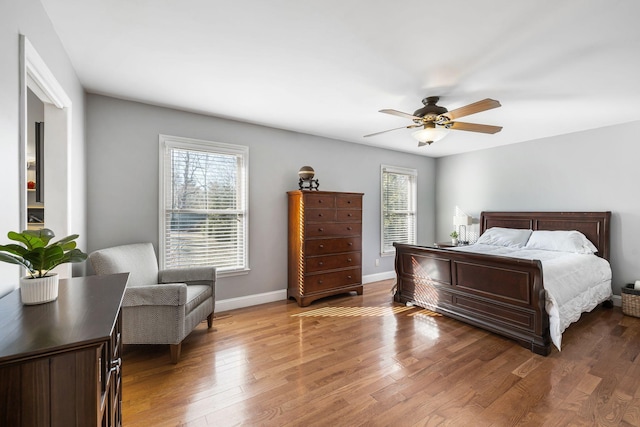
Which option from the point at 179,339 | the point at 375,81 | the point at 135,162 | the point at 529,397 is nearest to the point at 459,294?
the point at 529,397

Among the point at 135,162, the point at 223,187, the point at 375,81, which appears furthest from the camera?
the point at 223,187

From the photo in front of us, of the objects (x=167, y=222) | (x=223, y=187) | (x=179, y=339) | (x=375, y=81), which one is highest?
(x=375, y=81)

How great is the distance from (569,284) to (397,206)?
2.89 meters

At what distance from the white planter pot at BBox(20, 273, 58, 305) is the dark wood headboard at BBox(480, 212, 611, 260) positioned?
5.55 m

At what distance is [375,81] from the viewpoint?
102 inches

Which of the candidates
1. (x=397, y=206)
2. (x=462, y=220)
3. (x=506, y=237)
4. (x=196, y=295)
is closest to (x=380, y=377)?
(x=196, y=295)

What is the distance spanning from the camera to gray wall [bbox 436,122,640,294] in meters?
3.71

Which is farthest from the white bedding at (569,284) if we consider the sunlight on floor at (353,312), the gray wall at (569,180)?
the sunlight on floor at (353,312)

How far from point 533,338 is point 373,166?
131 inches

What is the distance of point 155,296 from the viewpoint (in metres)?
2.36

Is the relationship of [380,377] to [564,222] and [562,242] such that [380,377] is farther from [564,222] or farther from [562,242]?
[564,222]

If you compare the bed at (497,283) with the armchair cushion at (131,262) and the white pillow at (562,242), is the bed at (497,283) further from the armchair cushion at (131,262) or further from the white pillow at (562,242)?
the armchair cushion at (131,262)

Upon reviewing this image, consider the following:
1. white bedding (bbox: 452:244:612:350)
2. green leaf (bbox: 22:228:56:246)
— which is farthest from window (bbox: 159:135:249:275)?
white bedding (bbox: 452:244:612:350)

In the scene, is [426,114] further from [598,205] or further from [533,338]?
[598,205]
